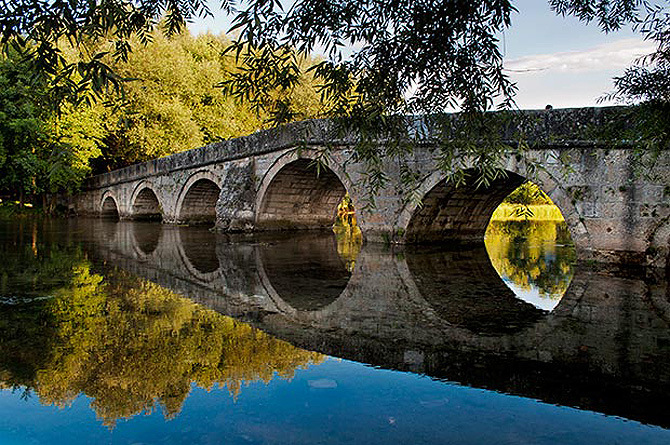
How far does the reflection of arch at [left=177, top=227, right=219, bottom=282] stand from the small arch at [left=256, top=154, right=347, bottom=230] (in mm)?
1691

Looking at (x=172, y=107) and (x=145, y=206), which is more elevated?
(x=172, y=107)

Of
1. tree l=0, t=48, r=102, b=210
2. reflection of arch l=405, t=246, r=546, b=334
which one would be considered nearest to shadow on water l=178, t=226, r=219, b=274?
reflection of arch l=405, t=246, r=546, b=334

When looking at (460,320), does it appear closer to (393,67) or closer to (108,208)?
(393,67)

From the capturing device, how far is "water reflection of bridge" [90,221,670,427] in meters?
3.29

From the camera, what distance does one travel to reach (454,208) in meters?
10.8

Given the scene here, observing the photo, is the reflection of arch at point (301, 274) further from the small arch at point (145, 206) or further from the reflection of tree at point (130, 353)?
the small arch at point (145, 206)

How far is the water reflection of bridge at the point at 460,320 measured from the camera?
3.29m

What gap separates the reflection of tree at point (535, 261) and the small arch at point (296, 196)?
4.33 meters

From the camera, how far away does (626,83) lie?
4.98 m

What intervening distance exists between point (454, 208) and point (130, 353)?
26.9 ft

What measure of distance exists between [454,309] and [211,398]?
2.85 m

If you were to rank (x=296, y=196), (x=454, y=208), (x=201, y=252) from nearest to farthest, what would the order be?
1. (x=201, y=252)
2. (x=454, y=208)
3. (x=296, y=196)

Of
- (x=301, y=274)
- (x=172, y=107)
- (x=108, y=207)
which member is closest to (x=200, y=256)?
(x=301, y=274)

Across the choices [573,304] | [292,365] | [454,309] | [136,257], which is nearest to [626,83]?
[573,304]
